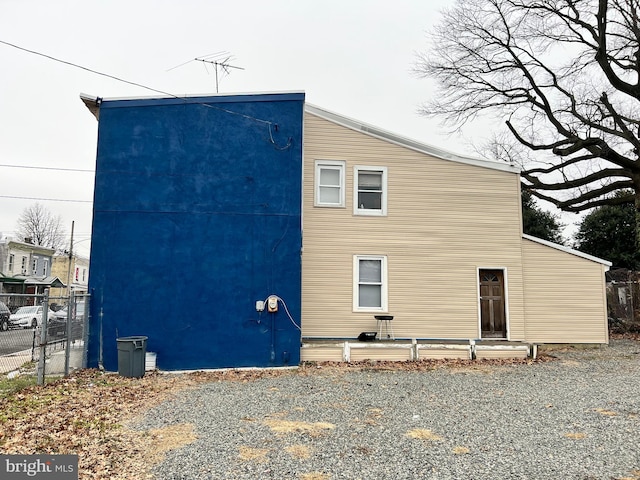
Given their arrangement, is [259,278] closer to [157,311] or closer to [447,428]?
[157,311]

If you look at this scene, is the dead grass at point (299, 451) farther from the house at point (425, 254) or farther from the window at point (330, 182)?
the window at point (330, 182)

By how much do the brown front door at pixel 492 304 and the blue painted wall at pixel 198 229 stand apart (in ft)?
18.4

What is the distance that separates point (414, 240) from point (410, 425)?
7.31m

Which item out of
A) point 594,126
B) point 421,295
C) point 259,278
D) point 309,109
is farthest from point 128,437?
point 594,126

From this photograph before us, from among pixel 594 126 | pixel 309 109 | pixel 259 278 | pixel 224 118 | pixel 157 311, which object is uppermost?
pixel 594 126

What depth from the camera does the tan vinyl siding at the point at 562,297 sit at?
44.1ft

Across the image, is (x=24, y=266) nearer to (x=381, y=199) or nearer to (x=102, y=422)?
(x=381, y=199)

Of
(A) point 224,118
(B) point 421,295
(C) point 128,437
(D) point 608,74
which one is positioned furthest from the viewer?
(D) point 608,74

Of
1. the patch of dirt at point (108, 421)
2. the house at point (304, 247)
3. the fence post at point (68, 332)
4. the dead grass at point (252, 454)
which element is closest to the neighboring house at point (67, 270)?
the house at point (304, 247)

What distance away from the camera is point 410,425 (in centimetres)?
625

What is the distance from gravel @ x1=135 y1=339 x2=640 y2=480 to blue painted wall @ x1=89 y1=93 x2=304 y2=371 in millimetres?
1761

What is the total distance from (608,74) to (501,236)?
11.5 metres

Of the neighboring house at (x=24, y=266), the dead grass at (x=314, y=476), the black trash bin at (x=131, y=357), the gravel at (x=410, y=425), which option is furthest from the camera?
the neighboring house at (x=24, y=266)

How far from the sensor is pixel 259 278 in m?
11.0
